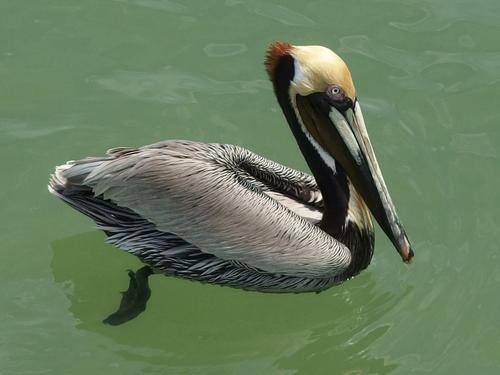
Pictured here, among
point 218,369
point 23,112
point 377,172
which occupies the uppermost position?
point 377,172

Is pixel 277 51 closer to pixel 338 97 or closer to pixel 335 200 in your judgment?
pixel 338 97

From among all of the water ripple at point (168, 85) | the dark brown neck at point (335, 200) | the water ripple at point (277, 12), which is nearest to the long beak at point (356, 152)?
the dark brown neck at point (335, 200)

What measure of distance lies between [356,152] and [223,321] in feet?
4.55

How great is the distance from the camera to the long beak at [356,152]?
6.19 metres

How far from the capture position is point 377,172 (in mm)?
6258

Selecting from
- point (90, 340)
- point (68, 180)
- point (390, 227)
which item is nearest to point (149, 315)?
point (90, 340)

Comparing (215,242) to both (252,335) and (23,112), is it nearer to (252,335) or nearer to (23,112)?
(252,335)

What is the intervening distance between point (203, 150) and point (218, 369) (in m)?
1.33

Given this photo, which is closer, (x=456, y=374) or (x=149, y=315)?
(x=456, y=374)

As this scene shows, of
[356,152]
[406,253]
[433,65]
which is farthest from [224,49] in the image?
[406,253]

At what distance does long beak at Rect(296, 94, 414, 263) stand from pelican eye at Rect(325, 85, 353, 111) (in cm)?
4

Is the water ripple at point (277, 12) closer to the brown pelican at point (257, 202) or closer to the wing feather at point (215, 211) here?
the brown pelican at point (257, 202)

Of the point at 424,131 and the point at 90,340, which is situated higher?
the point at 424,131

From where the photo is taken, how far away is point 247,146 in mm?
7645
